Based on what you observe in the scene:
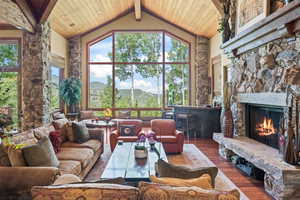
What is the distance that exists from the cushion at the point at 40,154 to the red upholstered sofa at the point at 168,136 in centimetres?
302

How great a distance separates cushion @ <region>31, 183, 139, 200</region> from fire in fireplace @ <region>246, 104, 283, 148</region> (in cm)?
337

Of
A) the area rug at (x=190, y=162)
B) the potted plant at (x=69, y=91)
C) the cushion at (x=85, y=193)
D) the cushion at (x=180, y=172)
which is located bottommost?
the area rug at (x=190, y=162)

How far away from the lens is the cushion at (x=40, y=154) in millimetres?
2916

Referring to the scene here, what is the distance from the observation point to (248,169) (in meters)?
4.40

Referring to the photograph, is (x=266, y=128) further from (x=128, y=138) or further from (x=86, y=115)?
(x=86, y=115)

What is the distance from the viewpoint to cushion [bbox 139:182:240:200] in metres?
1.47

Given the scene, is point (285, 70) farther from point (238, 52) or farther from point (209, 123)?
point (209, 123)

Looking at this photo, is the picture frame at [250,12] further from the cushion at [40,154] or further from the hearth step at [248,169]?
the cushion at [40,154]

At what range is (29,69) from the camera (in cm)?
620

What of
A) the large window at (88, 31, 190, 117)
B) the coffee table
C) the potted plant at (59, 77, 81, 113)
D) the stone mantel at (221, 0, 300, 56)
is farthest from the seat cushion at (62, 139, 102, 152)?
the large window at (88, 31, 190, 117)

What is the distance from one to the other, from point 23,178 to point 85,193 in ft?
4.94

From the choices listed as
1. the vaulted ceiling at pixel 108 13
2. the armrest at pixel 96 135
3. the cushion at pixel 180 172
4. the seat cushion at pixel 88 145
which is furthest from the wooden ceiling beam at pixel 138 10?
the cushion at pixel 180 172

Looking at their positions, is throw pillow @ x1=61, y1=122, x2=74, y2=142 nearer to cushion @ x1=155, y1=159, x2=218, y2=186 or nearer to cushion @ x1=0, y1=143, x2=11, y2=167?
cushion @ x1=0, y1=143, x2=11, y2=167

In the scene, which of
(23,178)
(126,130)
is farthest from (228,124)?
(23,178)
